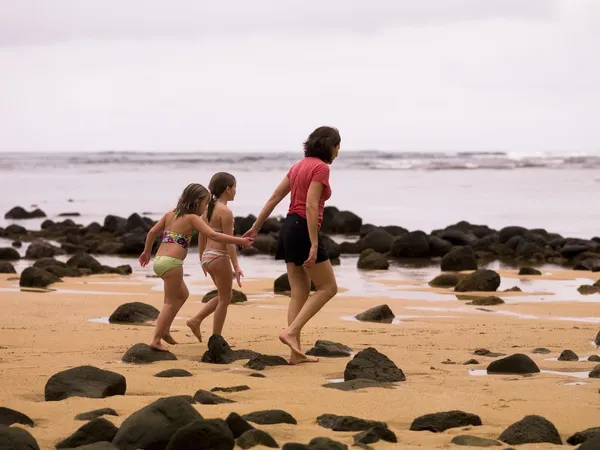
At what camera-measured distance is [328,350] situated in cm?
895

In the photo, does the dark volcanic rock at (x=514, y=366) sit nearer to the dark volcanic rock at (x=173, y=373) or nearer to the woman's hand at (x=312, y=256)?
the woman's hand at (x=312, y=256)

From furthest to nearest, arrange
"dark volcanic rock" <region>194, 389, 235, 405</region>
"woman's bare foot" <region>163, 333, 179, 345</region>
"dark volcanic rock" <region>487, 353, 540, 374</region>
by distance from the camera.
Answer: "woman's bare foot" <region>163, 333, 179, 345</region> < "dark volcanic rock" <region>487, 353, 540, 374</region> < "dark volcanic rock" <region>194, 389, 235, 405</region>

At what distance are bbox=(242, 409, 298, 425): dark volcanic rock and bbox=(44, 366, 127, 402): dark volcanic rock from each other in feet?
3.87

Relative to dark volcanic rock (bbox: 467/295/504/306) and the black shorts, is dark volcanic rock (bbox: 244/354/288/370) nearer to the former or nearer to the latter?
the black shorts

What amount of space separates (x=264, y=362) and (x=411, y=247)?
13544 millimetres

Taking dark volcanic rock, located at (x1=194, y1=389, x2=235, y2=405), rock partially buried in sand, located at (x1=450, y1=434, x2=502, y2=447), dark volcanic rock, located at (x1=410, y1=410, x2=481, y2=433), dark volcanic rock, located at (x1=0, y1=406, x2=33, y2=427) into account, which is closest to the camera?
rock partially buried in sand, located at (x1=450, y1=434, x2=502, y2=447)

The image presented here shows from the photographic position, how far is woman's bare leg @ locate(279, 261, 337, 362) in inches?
335

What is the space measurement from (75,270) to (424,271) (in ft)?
20.7

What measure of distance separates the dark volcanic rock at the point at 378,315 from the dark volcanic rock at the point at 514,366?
337 cm

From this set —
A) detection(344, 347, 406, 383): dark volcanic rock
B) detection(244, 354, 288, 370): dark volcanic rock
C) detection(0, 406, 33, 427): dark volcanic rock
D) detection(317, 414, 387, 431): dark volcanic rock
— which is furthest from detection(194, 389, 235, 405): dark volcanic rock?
detection(244, 354, 288, 370): dark volcanic rock

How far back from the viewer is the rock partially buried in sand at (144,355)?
8477 mm

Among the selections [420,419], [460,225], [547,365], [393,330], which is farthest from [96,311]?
[460,225]

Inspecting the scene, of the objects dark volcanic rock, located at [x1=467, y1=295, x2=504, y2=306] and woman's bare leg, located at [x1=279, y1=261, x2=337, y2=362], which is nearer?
woman's bare leg, located at [x1=279, y1=261, x2=337, y2=362]

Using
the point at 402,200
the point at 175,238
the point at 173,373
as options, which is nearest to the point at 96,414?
the point at 173,373
